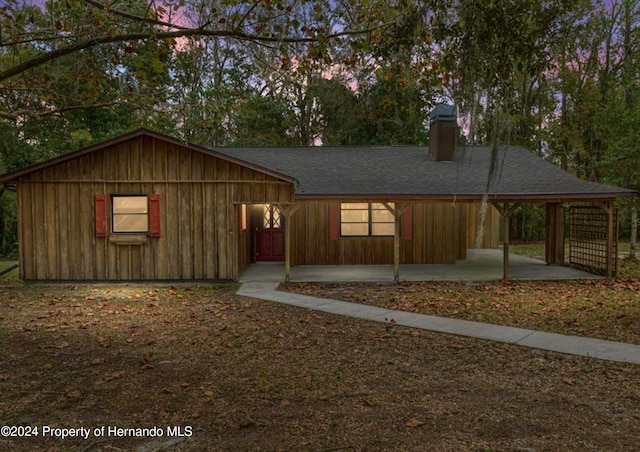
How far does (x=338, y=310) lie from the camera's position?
311 inches

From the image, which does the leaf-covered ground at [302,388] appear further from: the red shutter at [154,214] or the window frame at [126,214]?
the window frame at [126,214]

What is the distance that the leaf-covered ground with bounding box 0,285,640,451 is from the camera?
337 centimetres

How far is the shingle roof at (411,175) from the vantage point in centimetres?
1090

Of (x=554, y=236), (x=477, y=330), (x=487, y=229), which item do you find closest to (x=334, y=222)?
(x=554, y=236)

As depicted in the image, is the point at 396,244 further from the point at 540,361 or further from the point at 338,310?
the point at 540,361

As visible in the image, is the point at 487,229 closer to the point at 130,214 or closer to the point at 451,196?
the point at 451,196

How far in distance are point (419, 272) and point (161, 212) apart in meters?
7.17

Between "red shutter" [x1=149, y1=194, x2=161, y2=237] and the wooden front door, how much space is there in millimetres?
4186

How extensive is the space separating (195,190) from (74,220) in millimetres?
3088

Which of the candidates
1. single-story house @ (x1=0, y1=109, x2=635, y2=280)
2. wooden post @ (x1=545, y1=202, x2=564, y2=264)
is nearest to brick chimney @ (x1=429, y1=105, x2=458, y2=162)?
single-story house @ (x1=0, y1=109, x2=635, y2=280)

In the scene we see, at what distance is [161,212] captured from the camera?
10.8 m

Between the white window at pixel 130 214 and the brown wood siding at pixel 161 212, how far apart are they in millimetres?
298

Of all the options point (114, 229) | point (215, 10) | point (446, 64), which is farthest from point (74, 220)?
point (446, 64)

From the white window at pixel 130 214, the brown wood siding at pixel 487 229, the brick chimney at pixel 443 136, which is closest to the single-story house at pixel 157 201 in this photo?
the white window at pixel 130 214
